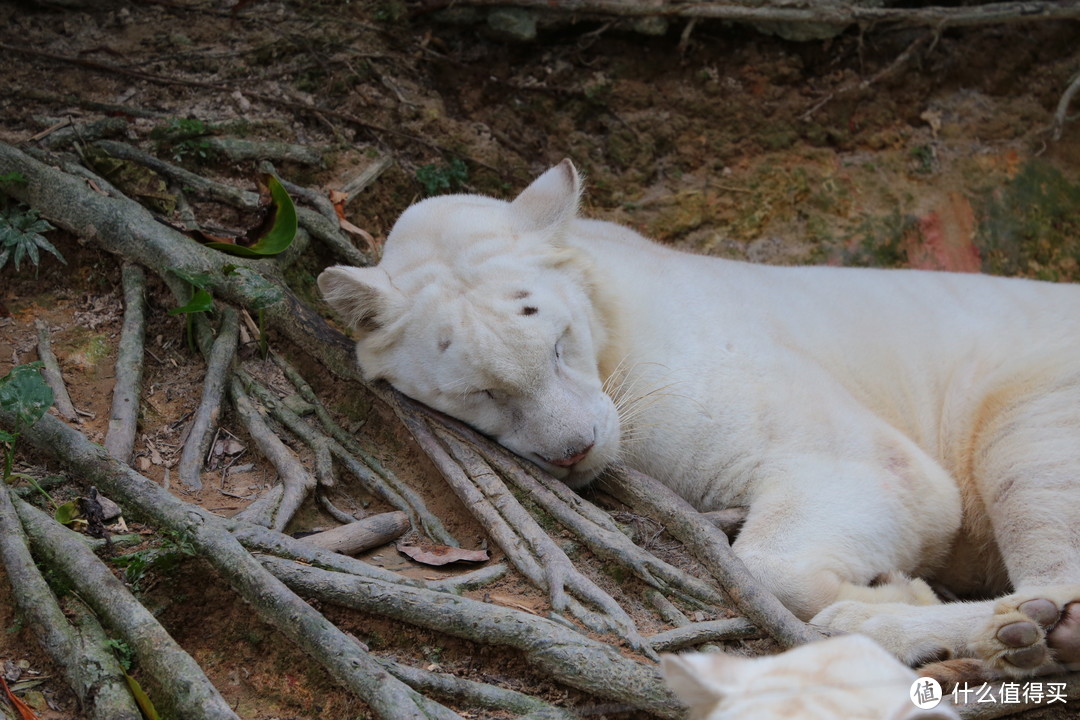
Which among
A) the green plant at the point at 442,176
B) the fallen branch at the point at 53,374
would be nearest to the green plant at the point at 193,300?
the fallen branch at the point at 53,374

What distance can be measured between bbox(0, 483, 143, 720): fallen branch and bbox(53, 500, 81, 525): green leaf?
0.17 meters

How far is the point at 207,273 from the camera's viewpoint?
4430mm

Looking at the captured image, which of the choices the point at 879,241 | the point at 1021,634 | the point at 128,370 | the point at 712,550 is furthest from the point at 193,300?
the point at 879,241

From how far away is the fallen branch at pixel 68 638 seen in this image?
8.76ft

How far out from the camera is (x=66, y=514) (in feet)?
10.8

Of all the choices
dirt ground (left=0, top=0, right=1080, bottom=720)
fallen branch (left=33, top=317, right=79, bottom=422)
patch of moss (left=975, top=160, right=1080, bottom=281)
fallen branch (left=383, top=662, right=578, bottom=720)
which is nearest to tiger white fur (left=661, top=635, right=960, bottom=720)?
fallen branch (left=383, top=662, right=578, bottom=720)

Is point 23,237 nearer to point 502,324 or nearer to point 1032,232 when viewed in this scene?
point 502,324

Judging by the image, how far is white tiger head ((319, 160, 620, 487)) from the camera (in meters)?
3.75

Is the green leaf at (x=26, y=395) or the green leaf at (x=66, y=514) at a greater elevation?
the green leaf at (x=26, y=395)

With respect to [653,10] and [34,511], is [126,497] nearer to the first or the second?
[34,511]

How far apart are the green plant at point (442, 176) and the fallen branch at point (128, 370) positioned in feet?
6.95

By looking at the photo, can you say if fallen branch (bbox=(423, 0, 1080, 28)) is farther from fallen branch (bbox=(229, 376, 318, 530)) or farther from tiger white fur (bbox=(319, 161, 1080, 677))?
fallen branch (bbox=(229, 376, 318, 530))

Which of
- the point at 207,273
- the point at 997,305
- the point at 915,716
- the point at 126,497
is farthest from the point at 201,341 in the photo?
the point at 997,305

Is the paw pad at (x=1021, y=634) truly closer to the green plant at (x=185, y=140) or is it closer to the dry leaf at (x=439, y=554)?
the dry leaf at (x=439, y=554)
